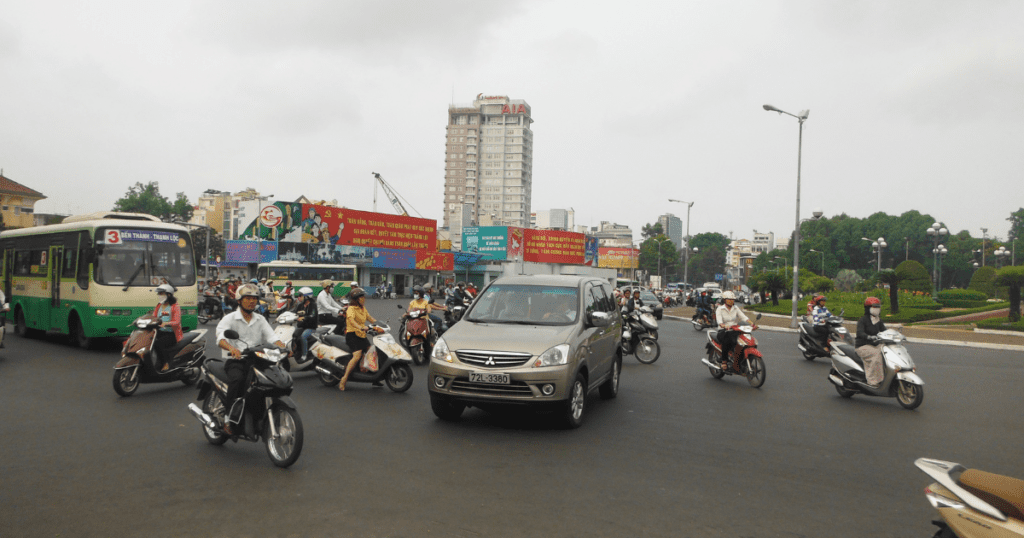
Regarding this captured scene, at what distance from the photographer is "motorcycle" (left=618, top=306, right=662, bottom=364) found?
1480 centimetres

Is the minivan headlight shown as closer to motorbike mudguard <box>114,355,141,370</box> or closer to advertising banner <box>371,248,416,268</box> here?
motorbike mudguard <box>114,355,141,370</box>

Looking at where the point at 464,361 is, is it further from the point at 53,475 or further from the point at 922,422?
the point at 922,422

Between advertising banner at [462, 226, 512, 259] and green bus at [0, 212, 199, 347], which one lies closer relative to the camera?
green bus at [0, 212, 199, 347]

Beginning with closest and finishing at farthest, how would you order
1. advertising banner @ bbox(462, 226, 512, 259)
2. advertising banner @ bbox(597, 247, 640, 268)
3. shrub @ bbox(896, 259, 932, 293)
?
shrub @ bbox(896, 259, 932, 293), advertising banner @ bbox(462, 226, 512, 259), advertising banner @ bbox(597, 247, 640, 268)

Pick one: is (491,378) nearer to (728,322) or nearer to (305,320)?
(728,322)

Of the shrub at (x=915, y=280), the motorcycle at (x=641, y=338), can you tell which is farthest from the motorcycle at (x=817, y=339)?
the shrub at (x=915, y=280)

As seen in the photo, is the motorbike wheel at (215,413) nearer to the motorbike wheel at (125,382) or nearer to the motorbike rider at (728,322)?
the motorbike wheel at (125,382)

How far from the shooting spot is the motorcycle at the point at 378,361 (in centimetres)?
972

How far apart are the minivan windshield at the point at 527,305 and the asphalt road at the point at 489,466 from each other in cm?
118

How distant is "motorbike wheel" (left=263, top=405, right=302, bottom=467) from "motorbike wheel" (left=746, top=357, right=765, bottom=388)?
26.1 ft

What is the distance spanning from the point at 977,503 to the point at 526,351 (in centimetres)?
437

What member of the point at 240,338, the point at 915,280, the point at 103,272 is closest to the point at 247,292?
the point at 240,338

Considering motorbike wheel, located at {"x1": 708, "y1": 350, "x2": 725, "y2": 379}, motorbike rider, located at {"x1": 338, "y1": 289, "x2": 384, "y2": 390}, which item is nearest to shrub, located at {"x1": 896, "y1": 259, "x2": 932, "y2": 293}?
motorbike wheel, located at {"x1": 708, "y1": 350, "x2": 725, "y2": 379}

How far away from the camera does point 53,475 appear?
5.28 meters
